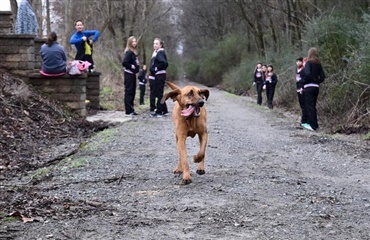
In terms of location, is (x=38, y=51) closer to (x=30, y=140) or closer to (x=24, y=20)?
(x=24, y=20)

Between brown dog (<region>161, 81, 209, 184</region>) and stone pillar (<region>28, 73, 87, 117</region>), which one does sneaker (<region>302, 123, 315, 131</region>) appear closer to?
stone pillar (<region>28, 73, 87, 117</region>)

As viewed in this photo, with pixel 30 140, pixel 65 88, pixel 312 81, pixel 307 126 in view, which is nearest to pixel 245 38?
pixel 307 126

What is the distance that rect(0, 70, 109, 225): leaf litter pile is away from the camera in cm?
595

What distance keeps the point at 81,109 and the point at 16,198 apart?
898cm

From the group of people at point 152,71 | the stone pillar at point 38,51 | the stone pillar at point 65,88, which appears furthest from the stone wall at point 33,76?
the group of people at point 152,71

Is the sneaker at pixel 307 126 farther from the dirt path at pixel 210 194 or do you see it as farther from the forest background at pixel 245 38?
the dirt path at pixel 210 194

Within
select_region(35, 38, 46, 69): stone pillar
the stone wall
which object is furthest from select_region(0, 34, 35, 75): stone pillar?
select_region(35, 38, 46, 69): stone pillar

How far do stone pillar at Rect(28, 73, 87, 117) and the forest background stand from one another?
183 inches

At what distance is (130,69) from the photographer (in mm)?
16891

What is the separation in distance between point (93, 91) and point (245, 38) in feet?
133

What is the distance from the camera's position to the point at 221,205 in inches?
241

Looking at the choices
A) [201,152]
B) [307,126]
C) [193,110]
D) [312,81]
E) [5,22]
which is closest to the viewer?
[193,110]

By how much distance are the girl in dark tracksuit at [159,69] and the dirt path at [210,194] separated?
534 centimetres

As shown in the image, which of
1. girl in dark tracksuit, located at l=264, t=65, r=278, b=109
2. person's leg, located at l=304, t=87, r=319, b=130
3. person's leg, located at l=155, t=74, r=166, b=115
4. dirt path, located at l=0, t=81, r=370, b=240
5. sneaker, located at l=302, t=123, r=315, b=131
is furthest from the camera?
girl in dark tracksuit, located at l=264, t=65, r=278, b=109
